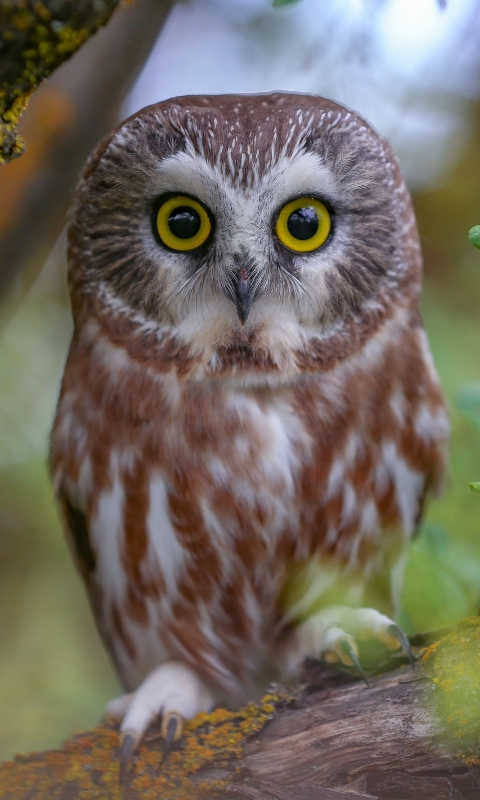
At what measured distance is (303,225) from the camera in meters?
1.82

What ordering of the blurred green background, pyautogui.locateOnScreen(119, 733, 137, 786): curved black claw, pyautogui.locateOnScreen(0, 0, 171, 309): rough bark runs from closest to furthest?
1. pyautogui.locateOnScreen(119, 733, 137, 786): curved black claw
2. the blurred green background
3. pyautogui.locateOnScreen(0, 0, 171, 309): rough bark

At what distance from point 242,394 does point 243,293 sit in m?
0.31

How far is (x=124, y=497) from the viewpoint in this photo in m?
2.09

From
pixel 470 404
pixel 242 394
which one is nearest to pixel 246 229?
pixel 242 394

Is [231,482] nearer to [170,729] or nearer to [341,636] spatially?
[341,636]

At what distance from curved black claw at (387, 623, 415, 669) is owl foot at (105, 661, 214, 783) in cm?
56

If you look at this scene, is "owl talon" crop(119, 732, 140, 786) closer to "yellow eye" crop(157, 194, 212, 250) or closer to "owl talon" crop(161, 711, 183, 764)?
"owl talon" crop(161, 711, 183, 764)

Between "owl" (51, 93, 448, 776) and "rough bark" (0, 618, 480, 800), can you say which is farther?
"owl" (51, 93, 448, 776)

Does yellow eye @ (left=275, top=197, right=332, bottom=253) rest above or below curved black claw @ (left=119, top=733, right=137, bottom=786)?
above

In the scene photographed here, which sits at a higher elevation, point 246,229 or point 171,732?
point 246,229

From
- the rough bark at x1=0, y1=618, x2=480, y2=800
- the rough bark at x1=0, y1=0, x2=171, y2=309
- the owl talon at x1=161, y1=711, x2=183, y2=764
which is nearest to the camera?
the rough bark at x1=0, y1=618, x2=480, y2=800

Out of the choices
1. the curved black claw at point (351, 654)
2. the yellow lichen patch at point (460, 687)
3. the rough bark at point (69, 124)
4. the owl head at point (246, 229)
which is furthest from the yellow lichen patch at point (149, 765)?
the rough bark at point (69, 124)

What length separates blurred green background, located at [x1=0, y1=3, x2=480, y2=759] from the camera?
211 cm

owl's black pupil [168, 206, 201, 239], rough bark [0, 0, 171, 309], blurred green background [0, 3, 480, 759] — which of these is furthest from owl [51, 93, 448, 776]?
rough bark [0, 0, 171, 309]
